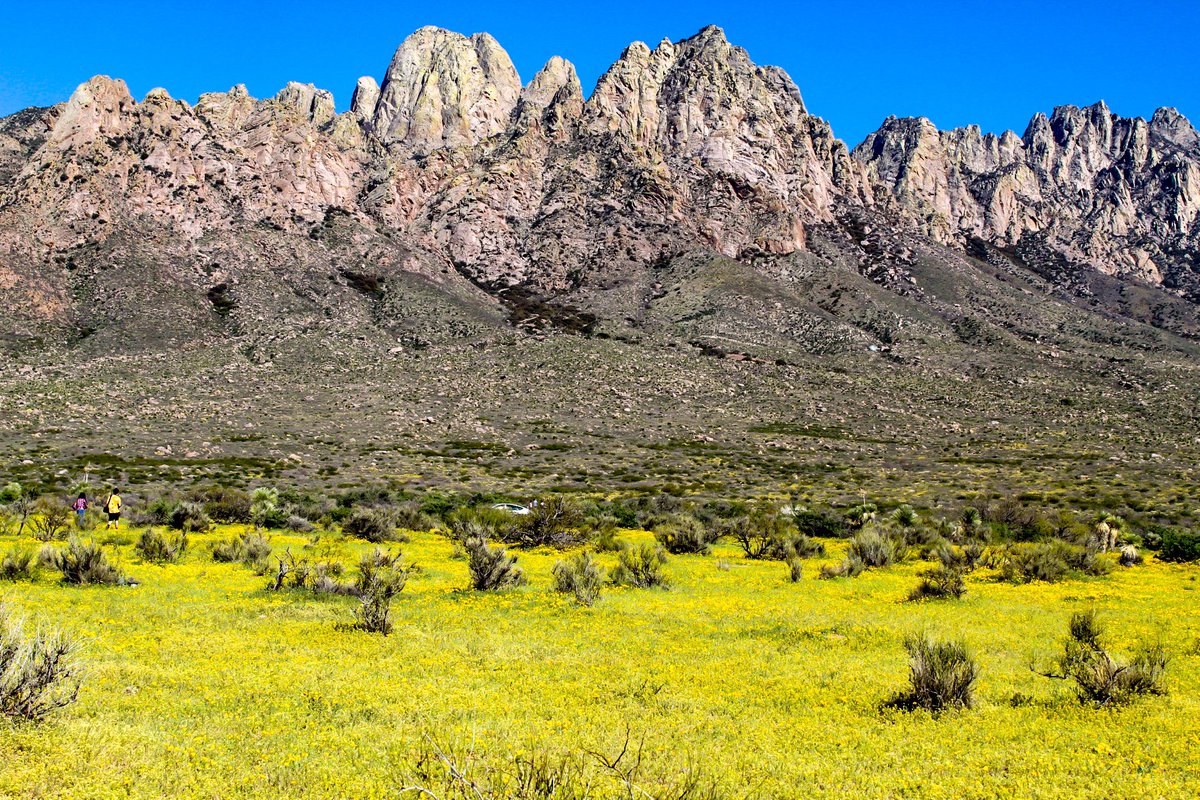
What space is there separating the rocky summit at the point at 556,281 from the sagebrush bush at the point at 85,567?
33.9 metres

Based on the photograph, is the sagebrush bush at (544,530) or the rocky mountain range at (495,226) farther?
the rocky mountain range at (495,226)

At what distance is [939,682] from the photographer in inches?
339

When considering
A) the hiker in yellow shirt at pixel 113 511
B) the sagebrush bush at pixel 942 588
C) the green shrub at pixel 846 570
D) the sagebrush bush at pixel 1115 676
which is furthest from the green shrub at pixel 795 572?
the hiker in yellow shirt at pixel 113 511

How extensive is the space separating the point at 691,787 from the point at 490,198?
13234cm

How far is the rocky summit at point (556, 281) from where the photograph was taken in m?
73.3

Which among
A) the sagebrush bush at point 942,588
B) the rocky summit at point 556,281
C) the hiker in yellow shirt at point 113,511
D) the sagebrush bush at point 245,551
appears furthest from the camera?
the rocky summit at point 556,281

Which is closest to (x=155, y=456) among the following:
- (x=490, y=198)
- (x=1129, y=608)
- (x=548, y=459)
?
(x=548, y=459)

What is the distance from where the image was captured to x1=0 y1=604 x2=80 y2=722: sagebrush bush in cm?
708

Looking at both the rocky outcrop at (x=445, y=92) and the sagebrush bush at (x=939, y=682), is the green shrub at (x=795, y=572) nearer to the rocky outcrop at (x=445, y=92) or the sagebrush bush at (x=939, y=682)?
the sagebrush bush at (x=939, y=682)

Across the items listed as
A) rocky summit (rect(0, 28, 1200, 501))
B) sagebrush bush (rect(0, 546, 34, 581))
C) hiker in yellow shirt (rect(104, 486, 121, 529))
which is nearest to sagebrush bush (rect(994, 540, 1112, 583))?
sagebrush bush (rect(0, 546, 34, 581))

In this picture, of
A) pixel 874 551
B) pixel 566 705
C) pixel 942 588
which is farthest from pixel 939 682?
pixel 874 551

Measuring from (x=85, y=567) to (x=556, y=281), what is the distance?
107235 mm

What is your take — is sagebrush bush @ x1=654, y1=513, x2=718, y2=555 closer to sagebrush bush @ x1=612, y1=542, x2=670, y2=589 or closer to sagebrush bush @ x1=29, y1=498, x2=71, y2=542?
sagebrush bush @ x1=612, y1=542, x2=670, y2=589

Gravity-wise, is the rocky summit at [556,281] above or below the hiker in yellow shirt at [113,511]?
above
